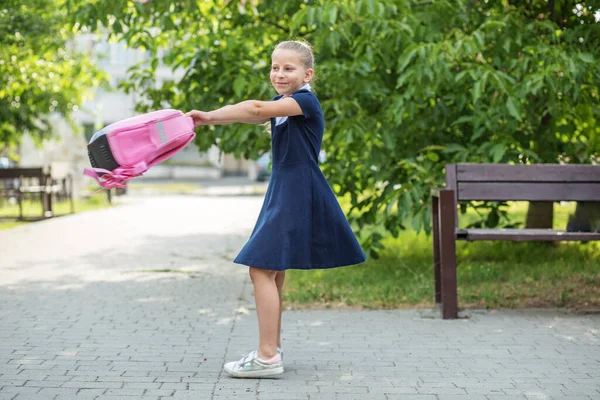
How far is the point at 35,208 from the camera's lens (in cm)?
2277

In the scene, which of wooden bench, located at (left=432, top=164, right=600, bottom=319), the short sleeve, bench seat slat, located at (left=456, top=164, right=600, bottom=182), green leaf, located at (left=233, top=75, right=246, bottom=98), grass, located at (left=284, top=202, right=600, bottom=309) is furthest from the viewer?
green leaf, located at (left=233, top=75, right=246, bottom=98)

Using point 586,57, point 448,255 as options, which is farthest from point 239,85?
point 586,57

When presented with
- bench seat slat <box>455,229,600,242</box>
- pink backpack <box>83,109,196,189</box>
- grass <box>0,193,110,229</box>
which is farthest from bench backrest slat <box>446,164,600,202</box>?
grass <box>0,193,110,229</box>

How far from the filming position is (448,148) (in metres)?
8.33

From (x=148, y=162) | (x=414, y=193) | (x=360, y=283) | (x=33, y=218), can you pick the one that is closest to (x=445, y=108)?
(x=414, y=193)

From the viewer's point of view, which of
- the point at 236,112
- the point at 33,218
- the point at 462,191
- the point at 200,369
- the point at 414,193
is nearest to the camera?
the point at 236,112

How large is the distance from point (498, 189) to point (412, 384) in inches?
108

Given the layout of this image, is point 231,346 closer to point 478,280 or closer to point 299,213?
point 299,213

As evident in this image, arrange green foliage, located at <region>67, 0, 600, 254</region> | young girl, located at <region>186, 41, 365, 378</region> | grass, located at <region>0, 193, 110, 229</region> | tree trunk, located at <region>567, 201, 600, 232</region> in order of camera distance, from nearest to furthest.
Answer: young girl, located at <region>186, 41, 365, 378</region>
tree trunk, located at <region>567, 201, 600, 232</region>
green foliage, located at <region>67, 0, 600, 254</region>
grass, located at <region>0, 193, 110, 229</region>

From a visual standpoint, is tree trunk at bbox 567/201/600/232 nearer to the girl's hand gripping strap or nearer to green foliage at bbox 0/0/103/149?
the girl's hand gripping strap

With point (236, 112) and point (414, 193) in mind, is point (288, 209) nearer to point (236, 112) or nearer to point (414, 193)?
point (236, 112)

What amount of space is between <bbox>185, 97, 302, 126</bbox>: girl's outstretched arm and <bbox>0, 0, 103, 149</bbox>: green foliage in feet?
18.5

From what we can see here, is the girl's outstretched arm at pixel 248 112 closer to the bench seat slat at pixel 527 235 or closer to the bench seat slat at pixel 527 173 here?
the bench seat slat at pixel 527 235

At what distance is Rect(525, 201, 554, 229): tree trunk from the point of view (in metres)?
10.2
